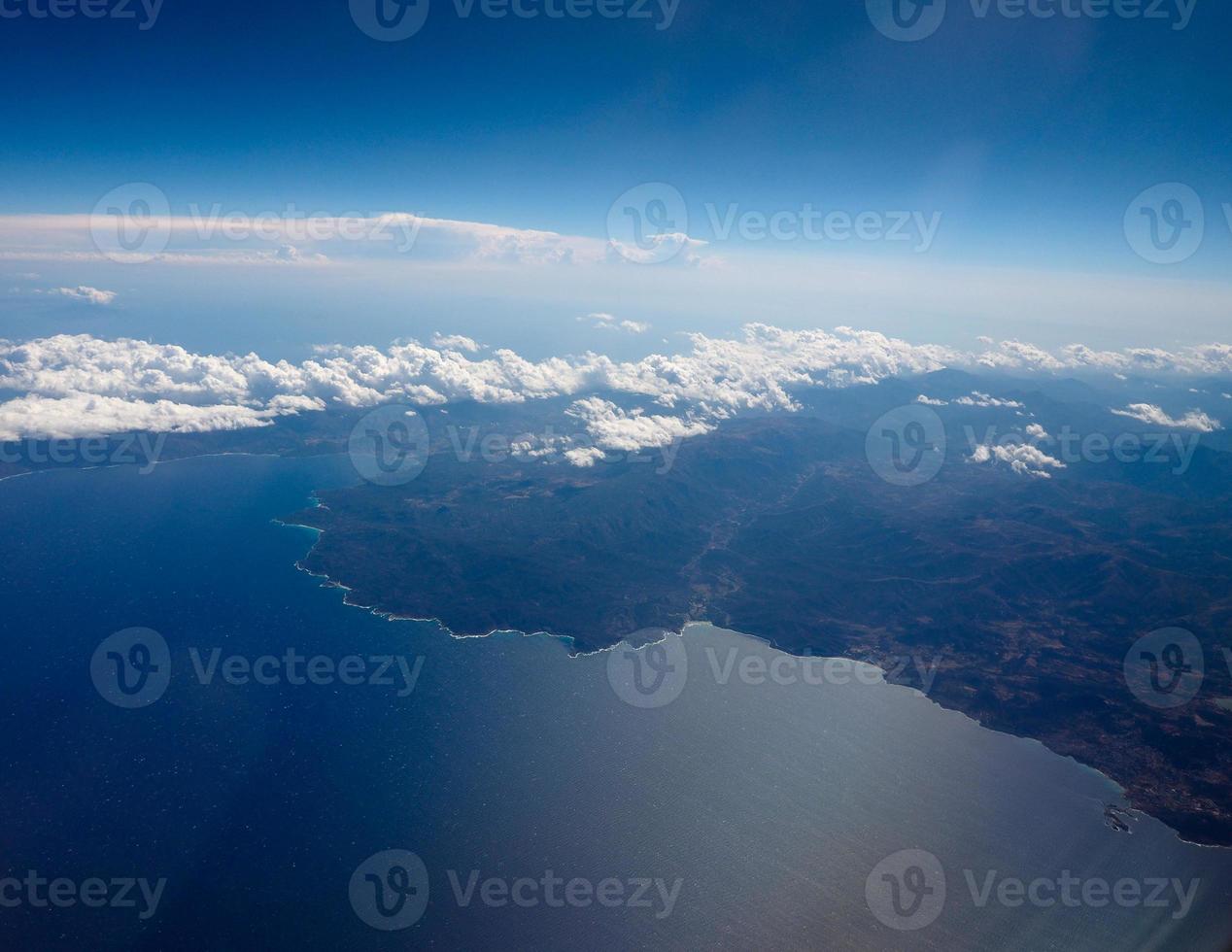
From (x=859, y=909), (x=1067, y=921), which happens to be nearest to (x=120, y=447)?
(x=859, y=909)

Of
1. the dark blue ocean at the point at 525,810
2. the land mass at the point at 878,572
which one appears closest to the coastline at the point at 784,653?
the land mass at the point at 878,572

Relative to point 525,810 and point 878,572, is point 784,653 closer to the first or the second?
point 878,572

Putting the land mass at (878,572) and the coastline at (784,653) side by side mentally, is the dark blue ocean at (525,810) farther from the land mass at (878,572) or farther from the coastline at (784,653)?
the land mass at (878,572)

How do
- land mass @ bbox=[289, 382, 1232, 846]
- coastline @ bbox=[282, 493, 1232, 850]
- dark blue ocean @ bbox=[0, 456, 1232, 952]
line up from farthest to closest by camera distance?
land mass @ bbox=[289, 382, 1232, 846] → coastline @ bbox=[282, 493, 1232, 850] → dark blue ocean @ bbox=[0, 456, 1232, 952]

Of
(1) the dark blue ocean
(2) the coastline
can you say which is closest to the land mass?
(2) the coastline

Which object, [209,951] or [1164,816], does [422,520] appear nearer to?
[209,951]

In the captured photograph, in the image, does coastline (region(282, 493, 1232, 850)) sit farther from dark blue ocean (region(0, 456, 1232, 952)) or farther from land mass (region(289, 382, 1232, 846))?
dark blue ocean (region(0, 456, 1232, 952))

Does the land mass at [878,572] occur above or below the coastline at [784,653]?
above

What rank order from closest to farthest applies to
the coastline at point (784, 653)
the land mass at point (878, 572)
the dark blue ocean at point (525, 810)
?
the dark blue ocean at point (525, 810) < the coastline at point (784, 653) < the land mass at point (878, 572)
